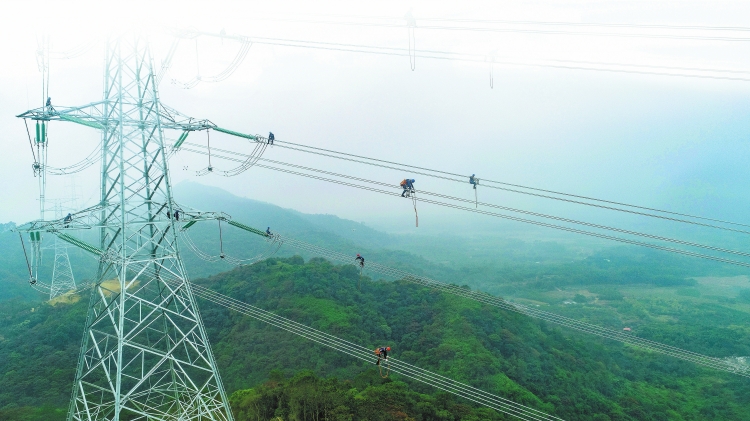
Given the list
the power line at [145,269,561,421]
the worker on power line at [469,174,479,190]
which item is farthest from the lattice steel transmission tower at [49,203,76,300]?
the worker on power line at [469,174,479,190]

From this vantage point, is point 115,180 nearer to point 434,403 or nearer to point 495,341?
point 434,403

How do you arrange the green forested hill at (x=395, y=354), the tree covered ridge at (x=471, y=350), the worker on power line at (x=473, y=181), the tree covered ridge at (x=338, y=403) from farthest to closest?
the tree covered ridge at (x=471, y=350) < the green forested hill at (x=395, y=354) < the tree covered ridge at (x=338, y=403) < the worker on power line at (x=473, y=181)

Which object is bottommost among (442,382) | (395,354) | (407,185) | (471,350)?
(395,354)

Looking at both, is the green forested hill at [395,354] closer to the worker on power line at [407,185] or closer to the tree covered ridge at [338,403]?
the tree covered ridge at [338,403]

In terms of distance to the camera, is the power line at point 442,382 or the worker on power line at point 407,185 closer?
the worker on power line at point 407,185

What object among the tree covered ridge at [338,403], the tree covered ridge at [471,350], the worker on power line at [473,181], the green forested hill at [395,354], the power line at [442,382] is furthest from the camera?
the tree covered ridge at [471,350]

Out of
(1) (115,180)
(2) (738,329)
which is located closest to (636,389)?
(2) (738,329)

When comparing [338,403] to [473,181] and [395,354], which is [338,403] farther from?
[395,354]

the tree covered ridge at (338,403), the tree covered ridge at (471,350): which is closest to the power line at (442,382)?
the tree covered ridge at (338,403)

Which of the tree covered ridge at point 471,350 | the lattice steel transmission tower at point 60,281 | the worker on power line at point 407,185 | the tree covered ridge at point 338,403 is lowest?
the tree covered ridge at point 471,350

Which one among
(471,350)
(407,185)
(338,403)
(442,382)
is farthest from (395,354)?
(407,185)
